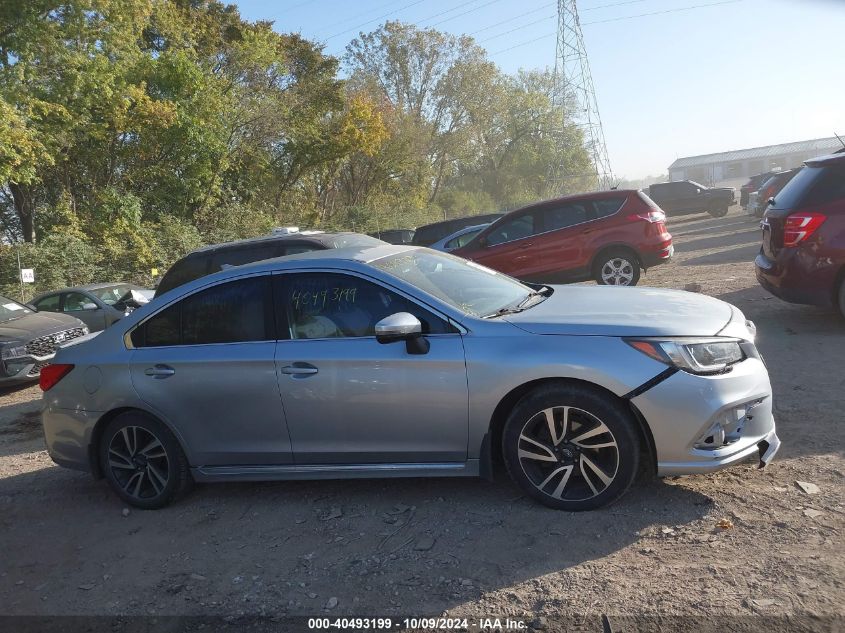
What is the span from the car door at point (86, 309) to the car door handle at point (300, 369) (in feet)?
31.1

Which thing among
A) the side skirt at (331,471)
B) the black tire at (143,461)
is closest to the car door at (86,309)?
the black tire at (143,461)

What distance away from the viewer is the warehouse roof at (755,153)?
281 feet

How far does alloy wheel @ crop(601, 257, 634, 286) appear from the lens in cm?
1127

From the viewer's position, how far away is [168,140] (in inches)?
939

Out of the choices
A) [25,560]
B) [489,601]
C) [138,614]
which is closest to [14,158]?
[25,560]

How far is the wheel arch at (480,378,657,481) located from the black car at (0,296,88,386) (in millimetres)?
7272

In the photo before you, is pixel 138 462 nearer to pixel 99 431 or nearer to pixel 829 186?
pixel 99 431

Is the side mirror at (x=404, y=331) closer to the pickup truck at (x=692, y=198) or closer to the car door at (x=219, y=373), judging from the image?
the car door at (x=219, y=373)

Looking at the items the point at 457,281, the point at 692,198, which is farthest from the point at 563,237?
the point at 692,198

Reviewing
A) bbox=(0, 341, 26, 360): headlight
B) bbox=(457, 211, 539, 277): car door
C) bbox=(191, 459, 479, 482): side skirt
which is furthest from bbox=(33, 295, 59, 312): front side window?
bbox=(191, 459, 479, 482): side skirt

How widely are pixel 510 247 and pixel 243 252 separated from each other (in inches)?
204

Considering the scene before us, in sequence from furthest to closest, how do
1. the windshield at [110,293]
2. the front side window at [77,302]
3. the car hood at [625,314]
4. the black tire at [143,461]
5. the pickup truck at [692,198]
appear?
the pickup truck at [692,198]
the windshield at [110,293]
the front side window at [77,302]
the black tire at [143,461]
the car hood at [625,314]

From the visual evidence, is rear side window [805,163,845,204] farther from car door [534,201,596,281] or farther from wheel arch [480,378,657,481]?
wheel arch [480,378,657,481]

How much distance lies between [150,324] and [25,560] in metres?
1.63
